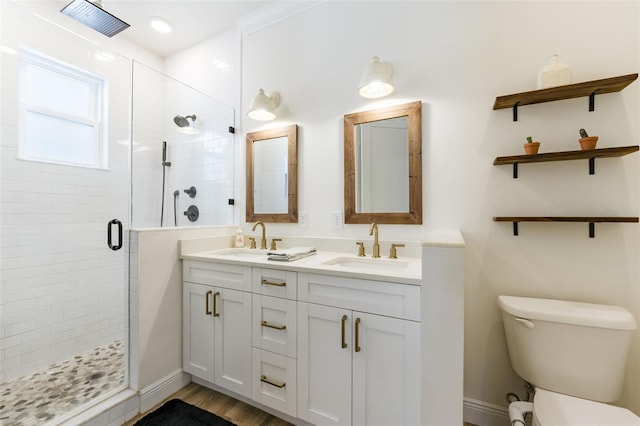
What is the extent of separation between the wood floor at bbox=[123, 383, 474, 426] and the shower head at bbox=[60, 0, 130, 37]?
2480 millimetres

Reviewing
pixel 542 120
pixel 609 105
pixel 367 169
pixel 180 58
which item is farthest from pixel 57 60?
pixel 609 105

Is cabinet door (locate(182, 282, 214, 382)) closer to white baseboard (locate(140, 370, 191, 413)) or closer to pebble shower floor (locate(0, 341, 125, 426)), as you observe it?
white baseboard (locate(140, 370, 191, 413))

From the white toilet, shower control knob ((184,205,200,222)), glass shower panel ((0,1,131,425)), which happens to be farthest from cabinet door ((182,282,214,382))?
the white toilet

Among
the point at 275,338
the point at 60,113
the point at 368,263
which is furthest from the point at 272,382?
the point at 60,113

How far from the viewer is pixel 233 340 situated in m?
1.69

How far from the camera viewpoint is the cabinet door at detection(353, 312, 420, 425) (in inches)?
47.2

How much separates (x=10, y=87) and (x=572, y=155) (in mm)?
3462

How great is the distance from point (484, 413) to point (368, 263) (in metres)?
1.04

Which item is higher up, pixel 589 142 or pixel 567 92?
pixel 567 92

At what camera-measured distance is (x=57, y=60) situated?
6.89 ft

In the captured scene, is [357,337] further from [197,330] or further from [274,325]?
[197,330]

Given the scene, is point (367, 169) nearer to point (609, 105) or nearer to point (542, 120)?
point (542, 120)

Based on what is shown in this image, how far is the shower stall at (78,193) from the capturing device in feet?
5.89

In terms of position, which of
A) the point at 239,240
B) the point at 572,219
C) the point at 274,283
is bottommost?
the point at 274,283
